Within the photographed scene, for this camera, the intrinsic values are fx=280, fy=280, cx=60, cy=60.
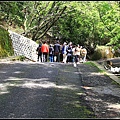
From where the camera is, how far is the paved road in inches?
265

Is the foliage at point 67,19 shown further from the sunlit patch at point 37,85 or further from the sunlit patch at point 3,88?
the sunlit patch at point 3,88

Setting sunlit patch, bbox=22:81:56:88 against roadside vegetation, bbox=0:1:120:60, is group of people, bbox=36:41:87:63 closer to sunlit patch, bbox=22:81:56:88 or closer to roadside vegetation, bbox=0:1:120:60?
roadside vegetation, bbox=0:1:120:60

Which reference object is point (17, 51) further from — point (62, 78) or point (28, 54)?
point (62, 78)

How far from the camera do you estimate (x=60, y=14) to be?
30.1 meters

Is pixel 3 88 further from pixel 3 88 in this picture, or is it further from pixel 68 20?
pixel 68 20

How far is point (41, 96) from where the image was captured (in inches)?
325

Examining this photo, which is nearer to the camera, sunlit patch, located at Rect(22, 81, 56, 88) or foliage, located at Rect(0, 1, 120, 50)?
sunlit patch, located at Rect(22, 81, 56, 88)

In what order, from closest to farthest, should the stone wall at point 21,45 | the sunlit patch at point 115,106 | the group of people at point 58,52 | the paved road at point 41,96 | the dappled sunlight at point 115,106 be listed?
the paved road at point 41,96 → the dappled sunlight at point 115,106 → the sunlit patch at point 115,106 → the group of people at point 58,52 → the stone wall at point 21,45

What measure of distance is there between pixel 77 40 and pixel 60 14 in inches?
262

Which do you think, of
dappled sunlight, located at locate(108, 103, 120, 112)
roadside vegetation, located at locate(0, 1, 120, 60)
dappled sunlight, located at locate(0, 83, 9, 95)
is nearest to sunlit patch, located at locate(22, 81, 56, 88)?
dappled sunlight, located at locate(0, 83, 9, 95)

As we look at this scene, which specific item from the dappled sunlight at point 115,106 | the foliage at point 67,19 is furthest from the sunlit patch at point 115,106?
the foliage at point 67,19

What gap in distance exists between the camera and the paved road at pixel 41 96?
6727mm

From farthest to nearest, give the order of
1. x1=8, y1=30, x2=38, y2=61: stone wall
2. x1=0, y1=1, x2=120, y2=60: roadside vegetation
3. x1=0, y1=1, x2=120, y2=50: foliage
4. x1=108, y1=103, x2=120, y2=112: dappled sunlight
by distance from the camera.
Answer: x1=0, y1=1, x2=120, y2=50: foliage
x1=0, y1=1, x2=120, y2=60: roadside vegetation
x1=8, y1=30, x2=38, y2=61: stone wall
x1=108, y1=103, x2=120, y2=112: dappled sunlight

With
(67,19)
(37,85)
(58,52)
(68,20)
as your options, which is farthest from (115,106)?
(68,20)
